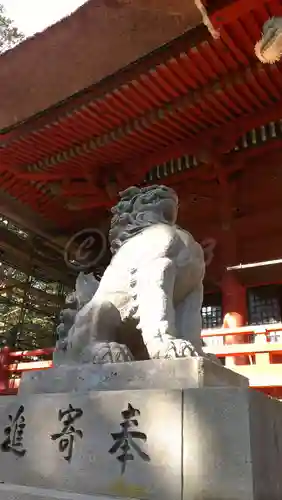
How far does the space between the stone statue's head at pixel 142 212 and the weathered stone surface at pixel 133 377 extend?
29.2 inches

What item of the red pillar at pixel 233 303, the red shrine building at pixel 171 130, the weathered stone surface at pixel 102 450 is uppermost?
the red shrine building at pixel 171 130

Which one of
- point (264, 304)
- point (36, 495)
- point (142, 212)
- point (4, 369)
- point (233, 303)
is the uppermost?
point (264, 304)

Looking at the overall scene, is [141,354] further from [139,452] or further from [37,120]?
[37,120]

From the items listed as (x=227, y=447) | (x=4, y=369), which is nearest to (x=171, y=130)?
(x=4, y=369)

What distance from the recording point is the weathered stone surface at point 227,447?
137 cm

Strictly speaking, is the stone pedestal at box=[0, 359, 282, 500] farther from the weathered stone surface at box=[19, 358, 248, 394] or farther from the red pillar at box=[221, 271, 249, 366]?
the red pillar at box=[221, 271, 249, 366]

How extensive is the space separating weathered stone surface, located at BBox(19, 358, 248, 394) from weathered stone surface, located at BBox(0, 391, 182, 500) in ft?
0.19

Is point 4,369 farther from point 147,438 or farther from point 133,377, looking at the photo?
point 147,438

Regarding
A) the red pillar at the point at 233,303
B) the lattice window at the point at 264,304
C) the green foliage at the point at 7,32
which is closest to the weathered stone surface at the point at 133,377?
the red pillar at the point at 233,303

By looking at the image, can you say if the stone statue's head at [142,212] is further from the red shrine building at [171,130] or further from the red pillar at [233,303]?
the red pillar at [233,303]

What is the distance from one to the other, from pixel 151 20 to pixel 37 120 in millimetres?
1640

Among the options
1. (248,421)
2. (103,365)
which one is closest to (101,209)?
(103,365)

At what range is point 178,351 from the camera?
5.49 feet

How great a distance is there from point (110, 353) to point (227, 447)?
0.62 metres
